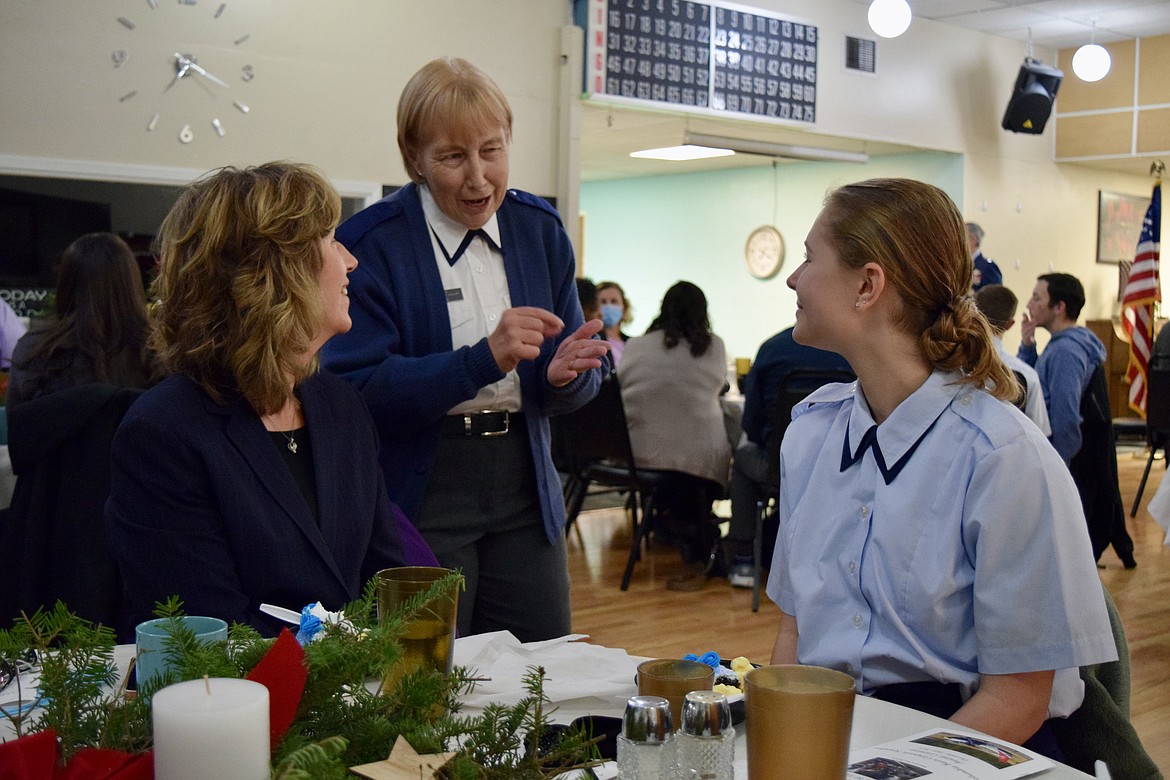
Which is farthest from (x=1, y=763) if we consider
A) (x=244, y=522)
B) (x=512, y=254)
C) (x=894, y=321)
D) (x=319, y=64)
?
(x=319, y=64)

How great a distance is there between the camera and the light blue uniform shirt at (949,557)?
1430 millimetres

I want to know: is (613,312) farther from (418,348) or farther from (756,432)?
(418,348)

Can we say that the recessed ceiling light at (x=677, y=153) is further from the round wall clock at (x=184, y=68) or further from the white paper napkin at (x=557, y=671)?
the white paper napkin at (x=557, y=671)

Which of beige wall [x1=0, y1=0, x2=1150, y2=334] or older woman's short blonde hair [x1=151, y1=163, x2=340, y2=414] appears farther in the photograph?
beige wall [x1=0, y1=0, x2=1150, y2=334]

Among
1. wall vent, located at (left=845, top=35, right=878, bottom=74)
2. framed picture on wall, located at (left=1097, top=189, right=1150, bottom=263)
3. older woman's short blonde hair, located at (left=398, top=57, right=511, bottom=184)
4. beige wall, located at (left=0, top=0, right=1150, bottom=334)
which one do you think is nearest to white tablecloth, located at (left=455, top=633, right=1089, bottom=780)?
older woman's short blonde hair, located at (left=398, top=57, right=511, bottom=184)

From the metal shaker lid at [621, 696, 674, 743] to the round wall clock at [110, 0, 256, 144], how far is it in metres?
4.66

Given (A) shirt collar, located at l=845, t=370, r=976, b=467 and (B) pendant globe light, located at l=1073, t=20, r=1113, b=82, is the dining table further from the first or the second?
(B) pendant globe light, located at l=1073, t=20, r=1113, b=82

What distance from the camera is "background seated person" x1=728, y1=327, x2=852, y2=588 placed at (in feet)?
15.1

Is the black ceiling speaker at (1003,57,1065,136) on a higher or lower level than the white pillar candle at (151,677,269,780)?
higher

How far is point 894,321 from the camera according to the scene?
1617 mm

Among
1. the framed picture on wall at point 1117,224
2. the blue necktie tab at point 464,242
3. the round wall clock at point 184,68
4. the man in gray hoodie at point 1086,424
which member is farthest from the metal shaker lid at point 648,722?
the framed picture on wall at point 1117,224

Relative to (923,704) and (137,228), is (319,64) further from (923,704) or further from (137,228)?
(923,704)

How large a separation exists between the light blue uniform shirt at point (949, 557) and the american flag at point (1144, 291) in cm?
738

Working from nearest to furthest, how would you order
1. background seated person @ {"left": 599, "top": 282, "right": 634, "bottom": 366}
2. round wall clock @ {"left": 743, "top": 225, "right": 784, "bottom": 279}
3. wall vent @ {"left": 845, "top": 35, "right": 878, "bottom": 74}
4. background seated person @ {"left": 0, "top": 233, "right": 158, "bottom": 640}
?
background seated person @ {"left": 0, "top": 233, "right": 158, "bottom": 640} < background seated person @ {"left": 599, "top": 282, "right": 634, "bottom": 366} < wall vent @ {"left": 845, "top": 35, "right": 878, "bottom": 74} < round wall clock @ {"left": 743, "top": 225, "right": 784, "bottom": 279}
